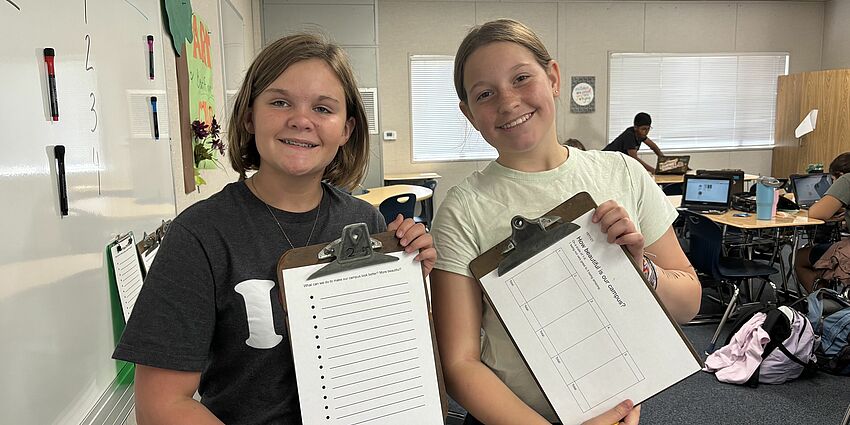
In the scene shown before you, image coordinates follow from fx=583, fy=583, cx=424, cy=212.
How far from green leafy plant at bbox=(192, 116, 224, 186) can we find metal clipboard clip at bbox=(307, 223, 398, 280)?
80.0 inches

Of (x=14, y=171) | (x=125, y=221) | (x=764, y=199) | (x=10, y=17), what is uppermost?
(x=10, y=17)

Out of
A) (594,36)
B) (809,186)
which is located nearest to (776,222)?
(809,186)

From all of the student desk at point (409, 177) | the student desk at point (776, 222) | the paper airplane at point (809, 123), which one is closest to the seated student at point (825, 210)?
the student desk at point (776, 222)

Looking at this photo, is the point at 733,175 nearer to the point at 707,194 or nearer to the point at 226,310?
the point at 707,194

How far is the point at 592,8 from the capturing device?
319 inches

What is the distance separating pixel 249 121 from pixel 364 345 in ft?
1.51

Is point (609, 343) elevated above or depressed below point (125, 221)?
below

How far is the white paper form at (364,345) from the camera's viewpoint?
942 mm

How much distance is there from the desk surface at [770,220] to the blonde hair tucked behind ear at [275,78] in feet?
12.7

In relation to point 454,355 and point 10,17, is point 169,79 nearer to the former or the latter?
point 10,17

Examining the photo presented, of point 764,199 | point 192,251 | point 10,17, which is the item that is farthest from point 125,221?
point 764,199

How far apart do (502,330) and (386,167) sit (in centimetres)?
701

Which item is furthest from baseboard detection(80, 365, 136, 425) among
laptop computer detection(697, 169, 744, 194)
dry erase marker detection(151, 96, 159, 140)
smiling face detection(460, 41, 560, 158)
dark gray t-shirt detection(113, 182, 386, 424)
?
laptop computer detection(697, 169, 744, 194)

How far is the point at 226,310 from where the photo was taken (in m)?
0.95
